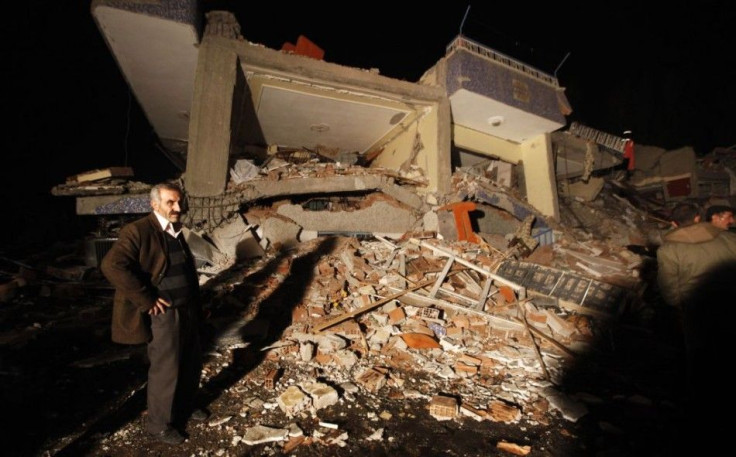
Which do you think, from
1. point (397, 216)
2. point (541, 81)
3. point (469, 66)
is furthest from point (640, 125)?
point (397, 216)

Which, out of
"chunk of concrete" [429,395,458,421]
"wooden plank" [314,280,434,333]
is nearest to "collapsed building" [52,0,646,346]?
"wooden plank" [314,280,434,333]

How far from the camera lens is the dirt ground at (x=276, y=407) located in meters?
2.32

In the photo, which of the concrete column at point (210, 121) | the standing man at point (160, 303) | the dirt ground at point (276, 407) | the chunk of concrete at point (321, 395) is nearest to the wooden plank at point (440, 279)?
the dirt ground at point (276, 407)

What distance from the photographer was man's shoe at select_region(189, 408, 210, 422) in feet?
8.33

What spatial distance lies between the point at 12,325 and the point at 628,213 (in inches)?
741

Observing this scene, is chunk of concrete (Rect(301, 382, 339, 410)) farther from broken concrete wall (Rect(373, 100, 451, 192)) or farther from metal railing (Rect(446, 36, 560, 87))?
metal railing (Rect(446, 36, 560, 87))

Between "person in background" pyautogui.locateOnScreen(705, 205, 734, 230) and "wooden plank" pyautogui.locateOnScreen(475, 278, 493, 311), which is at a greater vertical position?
"person in background" pyautogui.locateOnScreen(705, 205, 734, 230)

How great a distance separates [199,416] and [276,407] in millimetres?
640

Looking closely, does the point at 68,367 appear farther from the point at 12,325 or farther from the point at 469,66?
the point at 469,66

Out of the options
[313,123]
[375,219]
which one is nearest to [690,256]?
[375,219]

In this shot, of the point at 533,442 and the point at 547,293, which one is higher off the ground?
the point at 547,293

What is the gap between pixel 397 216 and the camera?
26.2 feet

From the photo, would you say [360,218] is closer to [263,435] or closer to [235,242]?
[235,242]

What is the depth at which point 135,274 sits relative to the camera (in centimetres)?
204
